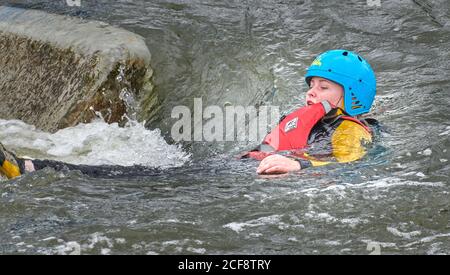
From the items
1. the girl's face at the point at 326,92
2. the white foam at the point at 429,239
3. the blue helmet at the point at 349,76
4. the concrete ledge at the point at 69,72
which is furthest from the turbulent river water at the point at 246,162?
the girl's face at the point at 326,92

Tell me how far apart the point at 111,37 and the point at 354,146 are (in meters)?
3.44

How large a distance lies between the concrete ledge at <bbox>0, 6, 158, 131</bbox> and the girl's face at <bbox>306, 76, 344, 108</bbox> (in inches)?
79.6

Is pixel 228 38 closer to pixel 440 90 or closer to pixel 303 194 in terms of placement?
pixel 440 90

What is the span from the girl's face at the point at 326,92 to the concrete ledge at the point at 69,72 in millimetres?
2022

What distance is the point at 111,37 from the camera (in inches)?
321

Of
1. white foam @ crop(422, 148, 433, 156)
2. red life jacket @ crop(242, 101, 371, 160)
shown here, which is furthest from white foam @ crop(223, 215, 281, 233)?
white foam @ crop(422, 148, 433, 156)

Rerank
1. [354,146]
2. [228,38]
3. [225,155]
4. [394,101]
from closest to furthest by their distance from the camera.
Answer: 1. [354,146]
2. [225,155]
3. [394,101]
4. [228,38]

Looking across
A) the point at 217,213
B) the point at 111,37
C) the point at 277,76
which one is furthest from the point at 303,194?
the point at 111,37

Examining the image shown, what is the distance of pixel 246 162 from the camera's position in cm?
583

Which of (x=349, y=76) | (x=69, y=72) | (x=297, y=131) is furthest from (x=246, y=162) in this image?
(x=69, y=72)

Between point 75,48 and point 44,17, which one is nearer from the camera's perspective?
point 75,48

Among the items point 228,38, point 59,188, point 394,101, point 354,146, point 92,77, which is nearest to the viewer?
point 59,188

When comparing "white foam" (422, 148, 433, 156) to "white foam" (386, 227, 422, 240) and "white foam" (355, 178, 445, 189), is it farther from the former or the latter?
"white foam" (386, 227, 422, 240)

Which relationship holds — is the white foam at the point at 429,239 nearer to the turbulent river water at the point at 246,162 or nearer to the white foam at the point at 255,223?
the turbulent river water at the point at 246,162
